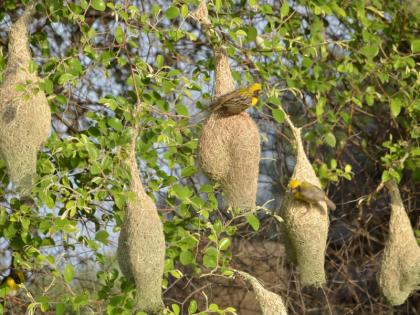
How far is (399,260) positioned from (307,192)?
0.82 m

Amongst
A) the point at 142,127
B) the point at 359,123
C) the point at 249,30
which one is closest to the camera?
the point at 142,127

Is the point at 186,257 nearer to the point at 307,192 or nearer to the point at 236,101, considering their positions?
the point at 307,192

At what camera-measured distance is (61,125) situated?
12.8 ft

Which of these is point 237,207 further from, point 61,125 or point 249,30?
point 61,125

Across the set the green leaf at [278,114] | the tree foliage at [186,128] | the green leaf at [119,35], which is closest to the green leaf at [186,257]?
the tree foliage at [186,128]

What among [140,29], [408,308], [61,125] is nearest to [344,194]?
[408,308]

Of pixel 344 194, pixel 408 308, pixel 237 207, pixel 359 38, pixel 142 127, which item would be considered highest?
pixel 359 38

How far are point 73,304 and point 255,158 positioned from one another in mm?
748

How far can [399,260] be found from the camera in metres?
3.74

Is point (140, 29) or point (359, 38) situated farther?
point (359, 38)

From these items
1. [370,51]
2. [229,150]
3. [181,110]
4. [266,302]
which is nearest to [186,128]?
[181,110]

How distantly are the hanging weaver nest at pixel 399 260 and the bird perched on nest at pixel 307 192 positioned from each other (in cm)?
70

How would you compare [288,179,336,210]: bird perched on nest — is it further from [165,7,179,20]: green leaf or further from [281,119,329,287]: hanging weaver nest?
[165,7,179,20]: green leaf

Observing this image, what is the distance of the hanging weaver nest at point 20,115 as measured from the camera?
9.26 ft
